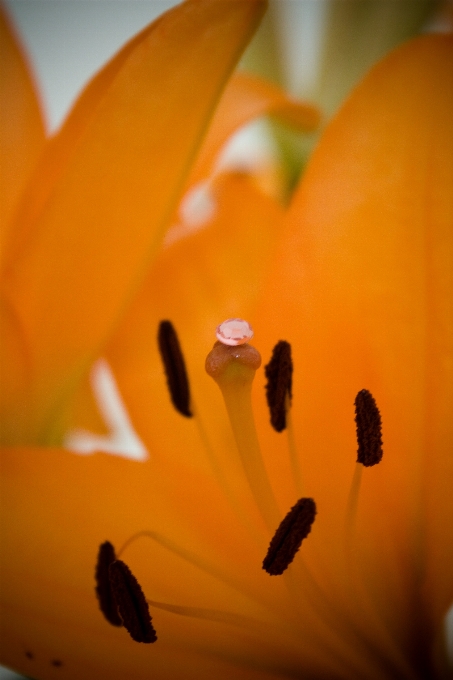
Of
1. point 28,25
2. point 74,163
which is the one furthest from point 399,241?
point 28,25

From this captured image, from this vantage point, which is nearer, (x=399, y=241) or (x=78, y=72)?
(x=399, y=241)

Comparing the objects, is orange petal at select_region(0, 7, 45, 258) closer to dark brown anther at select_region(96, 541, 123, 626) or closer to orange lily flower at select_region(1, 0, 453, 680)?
orange lily flower at select_region(1, 0, 453, 680)

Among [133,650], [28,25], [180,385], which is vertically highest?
[28,25]

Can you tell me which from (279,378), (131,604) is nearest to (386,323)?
(279,378)

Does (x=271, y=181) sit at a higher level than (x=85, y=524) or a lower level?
higher

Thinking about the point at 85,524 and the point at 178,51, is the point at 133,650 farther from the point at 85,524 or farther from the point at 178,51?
the point at 178,51

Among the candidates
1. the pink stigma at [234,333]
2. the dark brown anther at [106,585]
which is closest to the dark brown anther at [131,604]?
the dark brown anther at [106,585]
